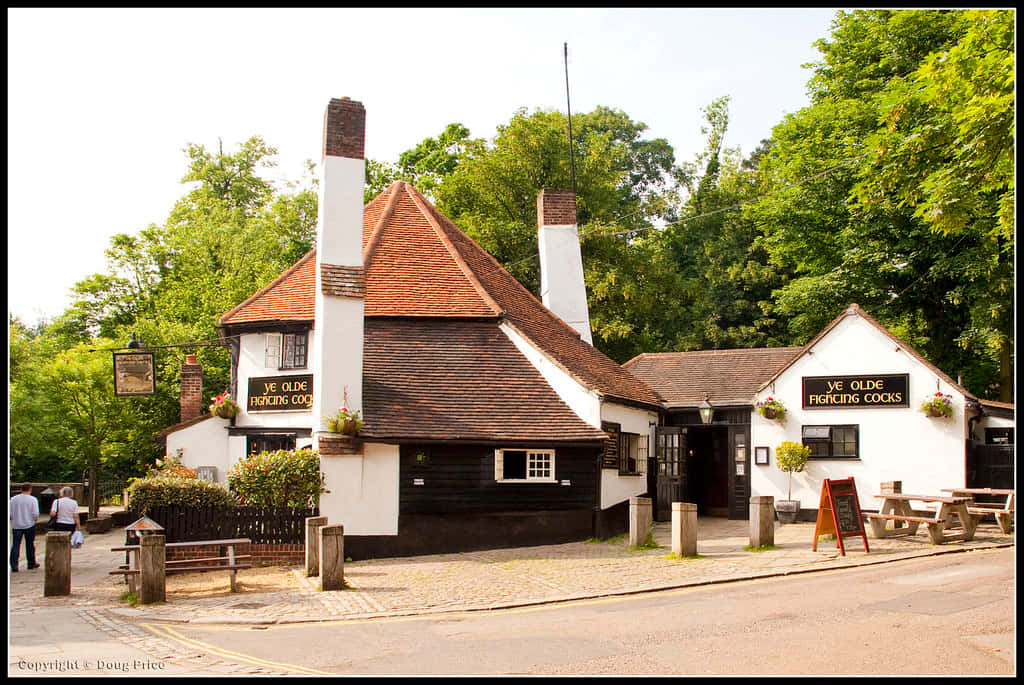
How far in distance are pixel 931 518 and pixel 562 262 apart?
13.8m

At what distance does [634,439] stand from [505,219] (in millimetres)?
17771

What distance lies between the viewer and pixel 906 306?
32.4 meters

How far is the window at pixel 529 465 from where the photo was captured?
20.0 metres

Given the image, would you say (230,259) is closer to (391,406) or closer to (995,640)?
(391,406)

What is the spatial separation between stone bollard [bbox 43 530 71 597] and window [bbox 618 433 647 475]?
12312 mm

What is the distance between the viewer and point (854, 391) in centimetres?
2373

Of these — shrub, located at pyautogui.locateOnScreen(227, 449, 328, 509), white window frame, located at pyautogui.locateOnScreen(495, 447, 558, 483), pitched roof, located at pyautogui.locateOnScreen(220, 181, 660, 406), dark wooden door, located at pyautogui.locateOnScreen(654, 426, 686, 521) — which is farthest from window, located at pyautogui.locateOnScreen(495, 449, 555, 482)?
dark wooden door, located at pyautogui.locateOnScreen(654, 426, 686, 521)

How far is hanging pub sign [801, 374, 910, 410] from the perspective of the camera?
23109mm

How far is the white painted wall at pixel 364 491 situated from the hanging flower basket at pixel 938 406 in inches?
506

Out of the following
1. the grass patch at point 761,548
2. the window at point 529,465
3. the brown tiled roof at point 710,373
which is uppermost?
the brown tiled roof at point 710,373

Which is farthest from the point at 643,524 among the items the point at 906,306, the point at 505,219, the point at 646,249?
the point at 646,249

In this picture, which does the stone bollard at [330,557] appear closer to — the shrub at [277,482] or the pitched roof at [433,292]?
the shrub at [277,482]

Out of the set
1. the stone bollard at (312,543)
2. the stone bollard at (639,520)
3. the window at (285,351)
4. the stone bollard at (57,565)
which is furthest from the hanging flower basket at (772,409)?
the stone bollard at (57,565)

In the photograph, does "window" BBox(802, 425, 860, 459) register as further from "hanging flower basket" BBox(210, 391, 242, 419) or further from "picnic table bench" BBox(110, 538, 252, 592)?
"picnic table bench" BBox(110, 538, 252, 592)
